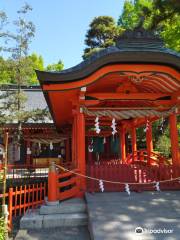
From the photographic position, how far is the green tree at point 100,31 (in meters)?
34.2

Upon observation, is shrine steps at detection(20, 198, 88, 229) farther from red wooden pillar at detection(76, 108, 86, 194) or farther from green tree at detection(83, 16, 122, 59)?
green tree at detection(83, 16, 122, 59)

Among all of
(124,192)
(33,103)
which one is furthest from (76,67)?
(33,103)

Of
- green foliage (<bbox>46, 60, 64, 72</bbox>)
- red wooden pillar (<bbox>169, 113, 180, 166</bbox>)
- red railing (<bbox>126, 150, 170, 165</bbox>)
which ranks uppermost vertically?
green foliage (<bbox>46, 60, 64, 72</bbox>)

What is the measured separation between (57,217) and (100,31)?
31553 millimetres

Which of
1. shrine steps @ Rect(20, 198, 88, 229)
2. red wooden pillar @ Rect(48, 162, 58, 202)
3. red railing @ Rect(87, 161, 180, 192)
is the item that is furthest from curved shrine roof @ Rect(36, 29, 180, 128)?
shrine steps @ Rect(20, 198, 88, 229)

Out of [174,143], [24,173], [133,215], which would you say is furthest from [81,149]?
[24,173]

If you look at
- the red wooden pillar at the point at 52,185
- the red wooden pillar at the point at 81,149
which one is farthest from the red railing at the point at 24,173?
the red wooden pillar at the point at 52,185

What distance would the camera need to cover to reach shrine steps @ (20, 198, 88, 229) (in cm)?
646

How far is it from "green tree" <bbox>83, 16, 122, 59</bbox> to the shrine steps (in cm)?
2893

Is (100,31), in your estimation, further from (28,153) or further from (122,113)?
(122,113)

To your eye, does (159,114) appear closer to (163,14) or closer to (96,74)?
(96,74)

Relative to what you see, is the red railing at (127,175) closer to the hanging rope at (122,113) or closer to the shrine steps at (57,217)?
the shrine steps at (57,217)

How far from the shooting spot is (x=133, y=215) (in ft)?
19.6

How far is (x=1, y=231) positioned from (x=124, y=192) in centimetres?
387
